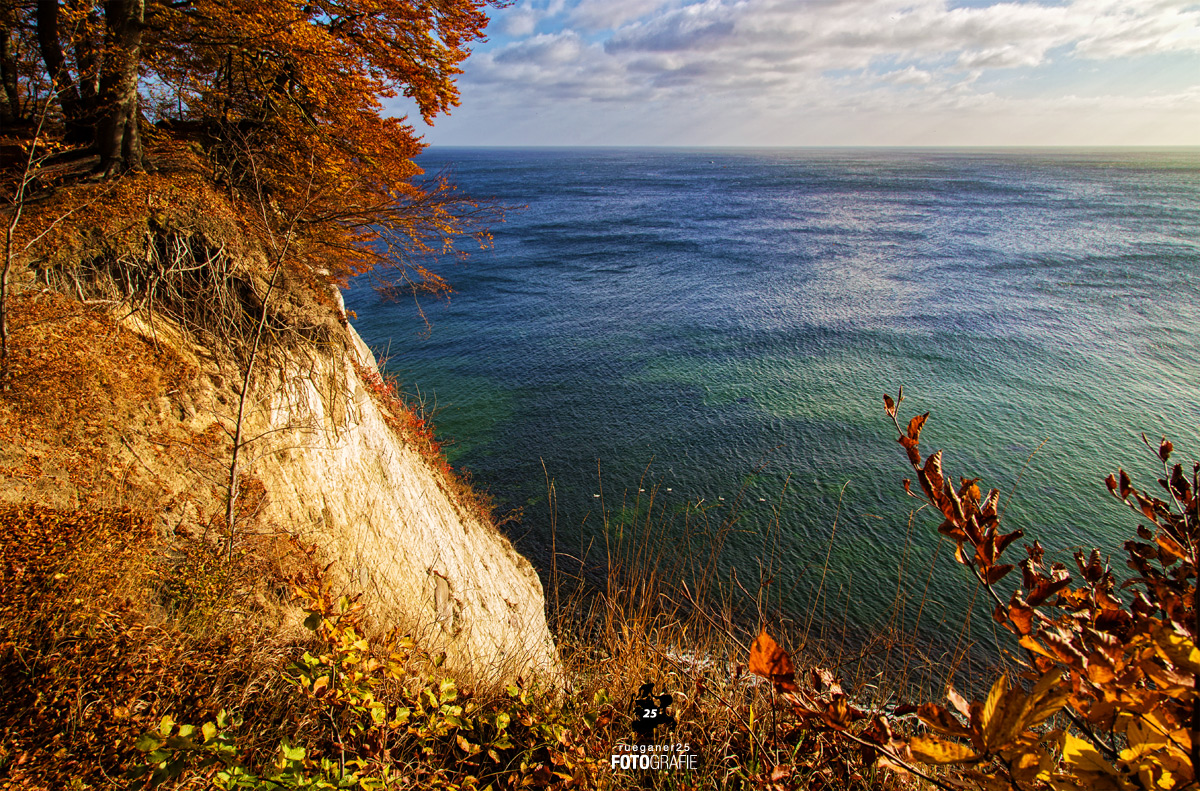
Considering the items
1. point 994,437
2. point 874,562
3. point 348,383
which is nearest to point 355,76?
point 348,383

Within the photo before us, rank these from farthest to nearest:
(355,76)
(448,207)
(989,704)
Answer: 1. (448,207)
2. (355,76)
3. (989,704)

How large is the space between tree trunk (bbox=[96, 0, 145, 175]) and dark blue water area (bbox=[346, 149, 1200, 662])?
11137mm

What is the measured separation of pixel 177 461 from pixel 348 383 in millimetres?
2895

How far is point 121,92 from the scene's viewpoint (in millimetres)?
7465

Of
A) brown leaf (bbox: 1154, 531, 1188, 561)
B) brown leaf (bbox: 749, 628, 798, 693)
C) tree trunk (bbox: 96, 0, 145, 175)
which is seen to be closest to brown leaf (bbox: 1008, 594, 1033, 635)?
brown leaf (bbox: 1154, 531, 1188, 561)

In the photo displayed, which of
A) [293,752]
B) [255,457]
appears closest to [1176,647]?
[293,752]

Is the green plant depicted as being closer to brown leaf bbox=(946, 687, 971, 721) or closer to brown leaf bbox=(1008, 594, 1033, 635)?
brown leaf bbox=(946, 687, 971, 721)

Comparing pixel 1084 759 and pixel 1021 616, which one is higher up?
pixel 1021 616

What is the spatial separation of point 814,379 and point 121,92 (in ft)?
77.6

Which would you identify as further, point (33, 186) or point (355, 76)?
point (355, 76)

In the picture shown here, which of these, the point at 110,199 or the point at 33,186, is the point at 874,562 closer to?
the point at 110,199

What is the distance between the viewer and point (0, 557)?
344cm

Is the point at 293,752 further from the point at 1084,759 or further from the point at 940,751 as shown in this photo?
the point at 1084,759

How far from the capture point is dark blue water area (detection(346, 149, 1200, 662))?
52.2 feet
